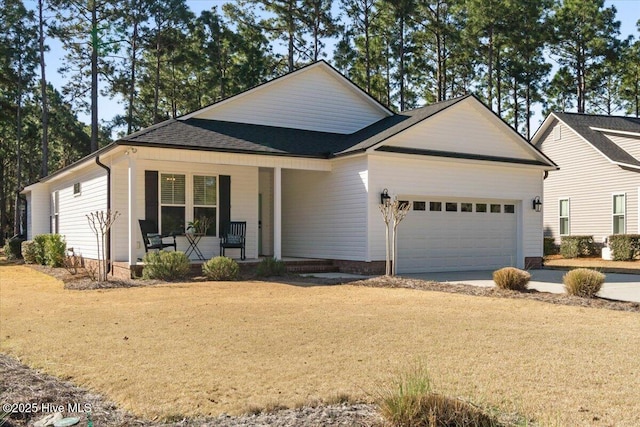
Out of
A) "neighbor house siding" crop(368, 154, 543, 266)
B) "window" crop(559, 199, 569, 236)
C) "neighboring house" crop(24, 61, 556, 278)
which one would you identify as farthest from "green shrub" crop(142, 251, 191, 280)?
"window" crop(559, 199, 569, 236)

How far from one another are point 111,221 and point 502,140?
35.2 feet

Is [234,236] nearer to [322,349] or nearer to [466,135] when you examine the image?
[466,135]

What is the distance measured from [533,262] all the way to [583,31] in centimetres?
A: 2287

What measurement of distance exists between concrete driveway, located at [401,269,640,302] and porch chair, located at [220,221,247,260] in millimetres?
4474

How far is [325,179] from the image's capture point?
52.6 ft

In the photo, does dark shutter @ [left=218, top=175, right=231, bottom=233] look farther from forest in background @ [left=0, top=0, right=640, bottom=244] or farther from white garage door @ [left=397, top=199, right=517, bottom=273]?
forest in background @ [left=0, top=0, right=640, bottom=244]

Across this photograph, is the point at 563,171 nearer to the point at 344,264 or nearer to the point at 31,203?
the point at 344,264

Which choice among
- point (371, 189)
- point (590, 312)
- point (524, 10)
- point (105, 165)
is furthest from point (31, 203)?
point (524, 10)

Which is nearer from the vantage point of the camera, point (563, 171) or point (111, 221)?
point (111, 221)

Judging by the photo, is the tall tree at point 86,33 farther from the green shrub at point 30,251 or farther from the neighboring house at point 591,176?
the neighboring house at point 591,176

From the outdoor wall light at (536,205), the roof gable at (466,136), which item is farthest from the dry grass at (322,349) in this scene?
the outdoor wall light at (536,205)

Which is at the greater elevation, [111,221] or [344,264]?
[111,221]

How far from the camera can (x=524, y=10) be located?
30938 mm

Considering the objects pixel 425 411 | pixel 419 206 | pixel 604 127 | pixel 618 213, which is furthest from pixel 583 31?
pixel 425 411
